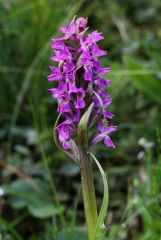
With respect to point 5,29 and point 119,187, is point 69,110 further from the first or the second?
point 5,29

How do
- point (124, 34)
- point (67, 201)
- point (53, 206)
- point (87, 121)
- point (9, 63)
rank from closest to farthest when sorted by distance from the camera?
point (87, 121) < point (53, 206) < point (67, 201) < point (9, 63) < point (124, 34)

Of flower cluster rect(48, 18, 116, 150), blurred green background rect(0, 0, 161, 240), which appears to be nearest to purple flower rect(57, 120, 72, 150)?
flower cluster rect(48, 18, 116, 150)

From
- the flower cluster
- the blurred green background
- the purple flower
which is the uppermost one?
the flower cluster

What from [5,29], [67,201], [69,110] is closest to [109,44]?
[5,29]

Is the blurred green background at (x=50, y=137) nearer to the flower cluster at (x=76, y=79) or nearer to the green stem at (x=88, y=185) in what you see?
the green stem at (x=88, y=185)

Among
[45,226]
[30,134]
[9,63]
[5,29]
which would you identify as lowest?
[45,226]

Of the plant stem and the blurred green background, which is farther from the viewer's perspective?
the blurred green background

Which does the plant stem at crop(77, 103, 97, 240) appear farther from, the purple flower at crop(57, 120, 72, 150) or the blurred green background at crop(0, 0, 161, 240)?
the blurred green background at crop(0, 0, 161, 240)
